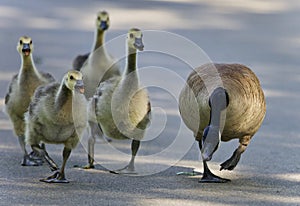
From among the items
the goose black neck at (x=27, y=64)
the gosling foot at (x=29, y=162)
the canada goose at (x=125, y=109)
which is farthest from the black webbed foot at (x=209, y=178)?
the goose black neck at (x=27, y=64)

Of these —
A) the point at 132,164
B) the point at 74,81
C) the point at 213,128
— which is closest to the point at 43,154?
the point at 74,81

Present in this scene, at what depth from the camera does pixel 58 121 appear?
7.23 metres

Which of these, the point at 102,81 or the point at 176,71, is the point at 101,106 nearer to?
the point at 102,81

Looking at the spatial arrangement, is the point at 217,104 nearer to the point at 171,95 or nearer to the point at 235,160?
the point at 235,160

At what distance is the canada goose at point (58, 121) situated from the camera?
23.7 ft

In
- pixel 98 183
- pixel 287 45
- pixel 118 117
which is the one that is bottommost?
pixel 98 183

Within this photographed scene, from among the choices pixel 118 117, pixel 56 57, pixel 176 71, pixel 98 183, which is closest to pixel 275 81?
pixel 176 71

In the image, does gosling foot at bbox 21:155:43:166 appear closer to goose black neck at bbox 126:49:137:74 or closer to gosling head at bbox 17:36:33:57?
gosling head at bbox 17:36:33:57

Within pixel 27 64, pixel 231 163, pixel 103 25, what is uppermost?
pixel 103 25

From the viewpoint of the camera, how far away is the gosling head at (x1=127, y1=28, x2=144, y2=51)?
789 cm

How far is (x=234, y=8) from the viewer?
1502 cm

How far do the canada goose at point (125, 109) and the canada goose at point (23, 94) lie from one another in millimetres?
544

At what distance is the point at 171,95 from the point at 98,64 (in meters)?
1.19

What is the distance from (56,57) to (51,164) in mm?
4646
